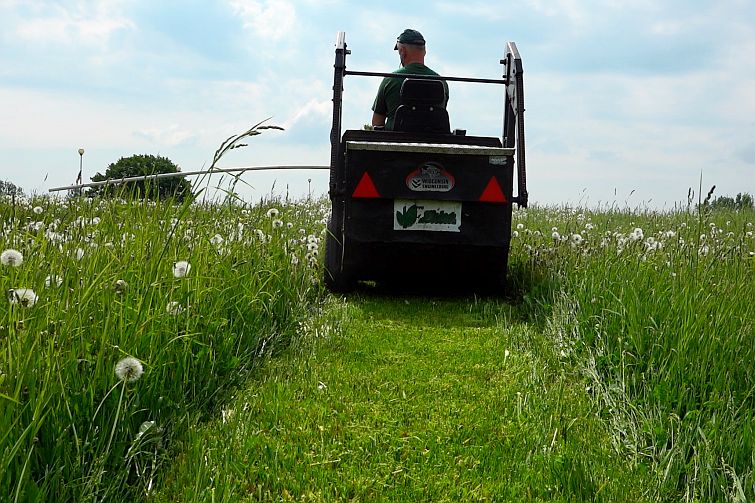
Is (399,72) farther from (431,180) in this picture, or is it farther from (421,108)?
(431,180)

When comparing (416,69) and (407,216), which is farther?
(416,69)

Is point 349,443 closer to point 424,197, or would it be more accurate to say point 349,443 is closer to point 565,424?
point 565,424

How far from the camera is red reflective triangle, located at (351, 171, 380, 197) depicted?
6.83 meters

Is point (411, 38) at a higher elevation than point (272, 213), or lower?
higher

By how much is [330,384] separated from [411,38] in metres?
4.73

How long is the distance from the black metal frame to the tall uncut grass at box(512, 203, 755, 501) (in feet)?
3.34

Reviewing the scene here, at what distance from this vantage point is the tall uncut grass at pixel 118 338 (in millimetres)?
2756

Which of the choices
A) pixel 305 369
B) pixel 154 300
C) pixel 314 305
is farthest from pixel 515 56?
pixel 154 300

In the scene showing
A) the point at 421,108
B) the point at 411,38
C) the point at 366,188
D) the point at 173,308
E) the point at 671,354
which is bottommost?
the point at 671,354

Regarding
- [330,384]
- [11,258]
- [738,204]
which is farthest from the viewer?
[738,204]

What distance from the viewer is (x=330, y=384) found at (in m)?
4.50

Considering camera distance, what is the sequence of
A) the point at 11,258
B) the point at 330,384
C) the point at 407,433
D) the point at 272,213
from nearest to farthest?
the point at 11,258
the point at 407,433
the point at 330,384
the point at 272,213

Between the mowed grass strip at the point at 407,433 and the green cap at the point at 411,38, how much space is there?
12.3ft

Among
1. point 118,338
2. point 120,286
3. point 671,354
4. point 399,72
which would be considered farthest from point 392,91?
point 118,338
